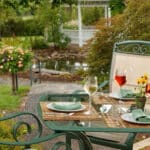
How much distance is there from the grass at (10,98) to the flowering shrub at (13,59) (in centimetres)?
47

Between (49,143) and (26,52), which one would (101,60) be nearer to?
(26,52)

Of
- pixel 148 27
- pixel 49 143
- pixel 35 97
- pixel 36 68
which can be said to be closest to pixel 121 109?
pixel 49 143

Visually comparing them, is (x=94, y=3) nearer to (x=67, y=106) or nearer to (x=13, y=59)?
(x=13, y=59)

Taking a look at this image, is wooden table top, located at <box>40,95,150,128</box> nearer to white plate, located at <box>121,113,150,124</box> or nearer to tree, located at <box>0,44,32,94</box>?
white plate, located at <box>121,113,150,124</box>

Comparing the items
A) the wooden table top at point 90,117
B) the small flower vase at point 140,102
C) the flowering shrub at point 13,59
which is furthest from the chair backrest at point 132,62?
the flowering shrub at point 13,59

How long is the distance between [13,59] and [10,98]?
0.95 meters

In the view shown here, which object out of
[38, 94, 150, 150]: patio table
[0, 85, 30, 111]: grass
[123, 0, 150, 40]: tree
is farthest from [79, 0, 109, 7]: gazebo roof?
[38, 94, 150, 150]: patio table

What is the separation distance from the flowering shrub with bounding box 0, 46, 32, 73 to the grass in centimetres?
47

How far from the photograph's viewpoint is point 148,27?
9.38 m

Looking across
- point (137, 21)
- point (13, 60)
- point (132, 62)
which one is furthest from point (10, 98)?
point (132, 62)

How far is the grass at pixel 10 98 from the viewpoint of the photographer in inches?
350

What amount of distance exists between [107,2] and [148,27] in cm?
1436

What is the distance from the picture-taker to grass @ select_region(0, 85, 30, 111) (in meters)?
8.90

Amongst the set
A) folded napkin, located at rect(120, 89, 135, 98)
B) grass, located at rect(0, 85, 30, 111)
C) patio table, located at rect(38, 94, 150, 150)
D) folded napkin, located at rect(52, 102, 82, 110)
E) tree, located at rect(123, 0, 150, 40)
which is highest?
tree, located at rect(123, 0, 150, 40)
